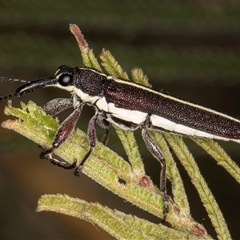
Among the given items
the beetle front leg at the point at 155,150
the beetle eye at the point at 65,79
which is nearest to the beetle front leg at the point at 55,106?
the beetle eye at the point at 65,79

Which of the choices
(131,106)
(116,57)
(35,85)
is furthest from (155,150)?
(116,57)

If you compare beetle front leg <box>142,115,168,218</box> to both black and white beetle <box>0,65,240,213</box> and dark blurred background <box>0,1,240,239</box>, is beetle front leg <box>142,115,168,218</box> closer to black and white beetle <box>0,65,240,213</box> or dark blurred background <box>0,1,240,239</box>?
black and white beetle <box>0,65,240,213</box>

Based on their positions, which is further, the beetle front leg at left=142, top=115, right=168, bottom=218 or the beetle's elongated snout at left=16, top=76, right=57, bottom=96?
the beetle's elongated snout at left=16, top=76, right=57, bottom=96

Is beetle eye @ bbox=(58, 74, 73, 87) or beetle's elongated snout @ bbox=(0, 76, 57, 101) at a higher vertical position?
beetle eye @ bbox=(58, 74, 73, 87)

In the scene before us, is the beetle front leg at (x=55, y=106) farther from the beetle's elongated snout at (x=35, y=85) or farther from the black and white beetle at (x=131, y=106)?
the beetle's elongated snout at (x=35, y=85)

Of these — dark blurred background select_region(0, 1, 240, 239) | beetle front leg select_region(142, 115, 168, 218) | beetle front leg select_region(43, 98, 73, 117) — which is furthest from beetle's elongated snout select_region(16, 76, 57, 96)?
beetle front leg select_region(142, 115, 168, 218)

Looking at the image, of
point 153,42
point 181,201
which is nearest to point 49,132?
point 181,201

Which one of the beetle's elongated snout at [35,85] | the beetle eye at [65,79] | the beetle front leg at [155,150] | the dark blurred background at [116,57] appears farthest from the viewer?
the dark blurred background at [116,57]

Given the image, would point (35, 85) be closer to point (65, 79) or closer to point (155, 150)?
point (65, 79)
